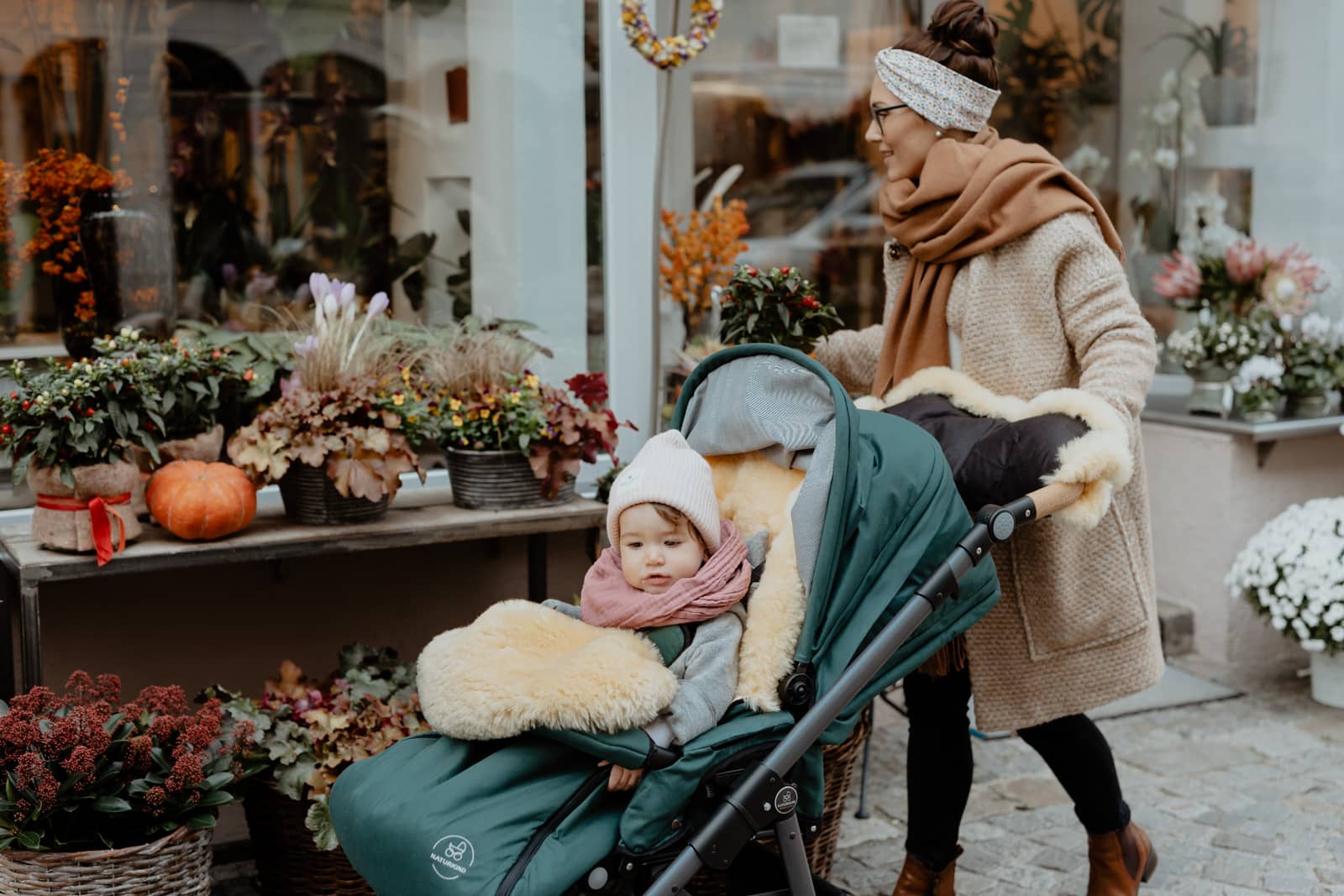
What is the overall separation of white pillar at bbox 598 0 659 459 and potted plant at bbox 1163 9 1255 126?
2828mm

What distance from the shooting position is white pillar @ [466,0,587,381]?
4512mm

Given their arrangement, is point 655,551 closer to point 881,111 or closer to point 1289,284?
point 881,111

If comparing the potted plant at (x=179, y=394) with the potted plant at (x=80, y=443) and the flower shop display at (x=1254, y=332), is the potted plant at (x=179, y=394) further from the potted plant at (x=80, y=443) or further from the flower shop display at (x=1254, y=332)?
the flower shop display at (x=1254, y=332)

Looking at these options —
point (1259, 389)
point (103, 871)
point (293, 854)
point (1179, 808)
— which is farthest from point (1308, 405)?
point (103, 871)

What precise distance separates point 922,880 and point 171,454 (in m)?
2.11

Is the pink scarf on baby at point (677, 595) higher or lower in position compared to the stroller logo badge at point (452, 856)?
higher

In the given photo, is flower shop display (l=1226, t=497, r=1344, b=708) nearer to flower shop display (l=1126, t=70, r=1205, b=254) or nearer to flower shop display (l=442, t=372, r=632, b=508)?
flower shop display (l=1126, t=70, r=1205, b=254)

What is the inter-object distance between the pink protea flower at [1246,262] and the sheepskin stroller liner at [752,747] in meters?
3.24

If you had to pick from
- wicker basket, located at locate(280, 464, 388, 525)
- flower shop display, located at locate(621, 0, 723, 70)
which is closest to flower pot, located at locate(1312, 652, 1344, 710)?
flower shop display, located at locate(621, 0, 723, 70)

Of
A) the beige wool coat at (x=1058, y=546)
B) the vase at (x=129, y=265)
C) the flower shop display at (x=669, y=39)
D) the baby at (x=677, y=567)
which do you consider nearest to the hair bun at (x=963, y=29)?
the beige wool coat at (x=1058, y=546)

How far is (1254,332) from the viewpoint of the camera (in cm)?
538

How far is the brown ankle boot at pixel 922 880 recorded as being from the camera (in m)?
3.36

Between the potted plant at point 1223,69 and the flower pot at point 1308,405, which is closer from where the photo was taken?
the flower pot at point 1308,405

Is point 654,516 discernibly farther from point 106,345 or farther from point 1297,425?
point 1297,425
